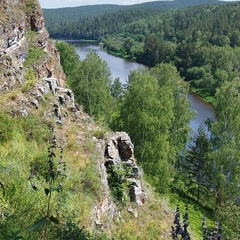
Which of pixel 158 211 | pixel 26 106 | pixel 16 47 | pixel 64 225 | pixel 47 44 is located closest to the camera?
pixel 64 225

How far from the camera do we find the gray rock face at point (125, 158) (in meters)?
9.46

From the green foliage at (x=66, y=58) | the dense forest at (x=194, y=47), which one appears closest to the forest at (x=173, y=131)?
the green foliage at (x=66, y=58)

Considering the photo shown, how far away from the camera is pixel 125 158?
1048 cm

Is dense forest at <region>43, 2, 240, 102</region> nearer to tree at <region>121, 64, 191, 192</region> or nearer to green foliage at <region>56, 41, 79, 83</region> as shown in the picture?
green foliage at <region>56, 41, 79, 83</region>

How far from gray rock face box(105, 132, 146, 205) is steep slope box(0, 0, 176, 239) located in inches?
1.1

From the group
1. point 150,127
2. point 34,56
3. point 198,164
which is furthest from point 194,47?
point 34,56

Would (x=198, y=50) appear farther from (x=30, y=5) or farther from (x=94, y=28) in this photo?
(x=94, y=28)

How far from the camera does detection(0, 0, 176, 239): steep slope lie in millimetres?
5883

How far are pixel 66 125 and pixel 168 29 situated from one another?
4325 inches

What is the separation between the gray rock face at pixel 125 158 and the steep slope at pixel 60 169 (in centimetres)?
3

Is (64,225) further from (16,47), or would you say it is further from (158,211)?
(16,47)

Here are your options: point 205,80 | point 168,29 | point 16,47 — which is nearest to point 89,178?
point 16,47

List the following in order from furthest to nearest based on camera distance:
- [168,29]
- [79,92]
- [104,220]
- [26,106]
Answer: [168,29] → [79,92] → [26,106] → [104,220]

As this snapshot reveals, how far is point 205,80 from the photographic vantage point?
55.0 metres
